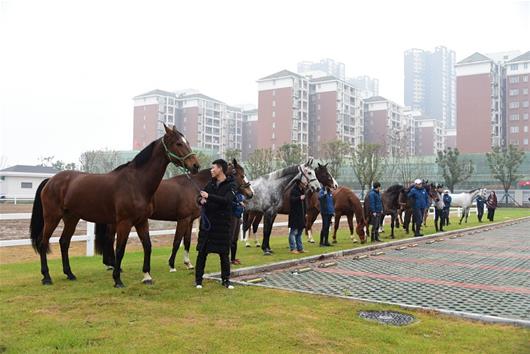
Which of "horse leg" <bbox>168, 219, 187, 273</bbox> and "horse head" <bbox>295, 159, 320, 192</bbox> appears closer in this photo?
"horse leg" <bbox>168, 219, 187, 273</bbox>

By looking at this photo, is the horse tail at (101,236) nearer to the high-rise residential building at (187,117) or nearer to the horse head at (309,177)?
the horse head at (309,177)

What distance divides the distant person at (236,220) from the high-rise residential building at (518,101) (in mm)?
90985

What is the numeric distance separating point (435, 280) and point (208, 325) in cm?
505

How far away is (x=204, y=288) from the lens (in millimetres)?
7516

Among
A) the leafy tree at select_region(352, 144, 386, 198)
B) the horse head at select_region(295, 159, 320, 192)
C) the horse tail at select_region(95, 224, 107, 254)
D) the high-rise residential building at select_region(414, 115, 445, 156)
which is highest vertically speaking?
the high-rise residential building at select_region(414, 115, 445, 156)

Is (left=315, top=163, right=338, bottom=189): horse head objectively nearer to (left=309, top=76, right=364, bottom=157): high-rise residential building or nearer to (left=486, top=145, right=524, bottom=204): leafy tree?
(left=486, top=145, right=524, bottom=204): leafy tree

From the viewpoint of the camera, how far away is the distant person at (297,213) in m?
11.9

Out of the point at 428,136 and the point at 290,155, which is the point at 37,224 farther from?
the point at 428,136

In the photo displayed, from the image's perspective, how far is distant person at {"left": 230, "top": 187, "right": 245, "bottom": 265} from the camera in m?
8.14

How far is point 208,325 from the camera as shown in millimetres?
5395

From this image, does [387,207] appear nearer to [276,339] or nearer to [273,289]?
[273,289]

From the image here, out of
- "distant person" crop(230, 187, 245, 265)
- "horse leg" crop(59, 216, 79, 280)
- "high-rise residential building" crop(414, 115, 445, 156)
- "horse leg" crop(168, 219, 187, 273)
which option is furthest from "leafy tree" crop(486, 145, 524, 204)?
"high-rise residential building" crop(414, 115, 445, 156)

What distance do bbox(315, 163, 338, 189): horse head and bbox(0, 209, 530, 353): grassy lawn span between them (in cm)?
609

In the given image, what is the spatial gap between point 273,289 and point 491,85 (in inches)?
3678
